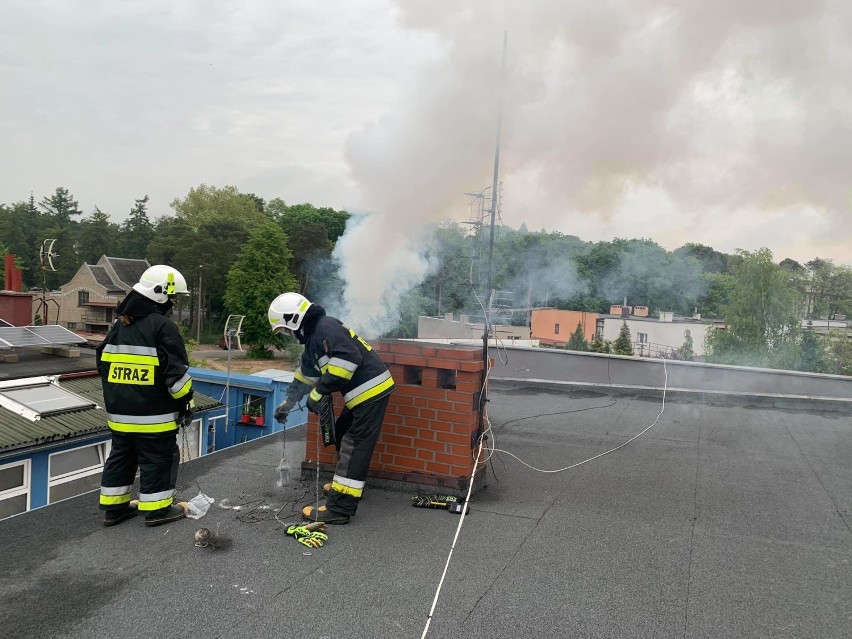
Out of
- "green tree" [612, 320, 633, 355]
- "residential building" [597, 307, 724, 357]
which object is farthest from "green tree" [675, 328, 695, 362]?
"green tree" [612, 320, 633, 355]

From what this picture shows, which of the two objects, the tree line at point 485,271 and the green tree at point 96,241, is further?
the green tree at point 96,241

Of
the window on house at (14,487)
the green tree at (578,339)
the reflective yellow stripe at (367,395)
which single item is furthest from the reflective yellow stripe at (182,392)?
the green tree at (578,339)

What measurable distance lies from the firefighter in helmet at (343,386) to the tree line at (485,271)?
1377 mm

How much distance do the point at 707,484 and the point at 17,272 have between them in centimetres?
2220

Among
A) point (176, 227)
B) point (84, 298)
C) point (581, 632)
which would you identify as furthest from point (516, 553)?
point (84, 298)

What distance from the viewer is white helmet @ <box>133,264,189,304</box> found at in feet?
14.2

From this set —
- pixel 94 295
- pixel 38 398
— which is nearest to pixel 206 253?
pixel 94 295

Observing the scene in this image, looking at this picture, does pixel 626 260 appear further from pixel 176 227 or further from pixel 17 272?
pixel 176 227

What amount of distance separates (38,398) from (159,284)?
23.5ft

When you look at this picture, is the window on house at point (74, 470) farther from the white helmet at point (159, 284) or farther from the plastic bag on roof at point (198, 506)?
the white helmet at point (159, 284)

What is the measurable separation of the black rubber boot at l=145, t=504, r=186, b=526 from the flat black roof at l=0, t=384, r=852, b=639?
0.07 meters

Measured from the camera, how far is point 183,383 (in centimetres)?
423

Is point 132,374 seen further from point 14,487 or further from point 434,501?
point 14,487

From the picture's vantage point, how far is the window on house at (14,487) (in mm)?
8344
